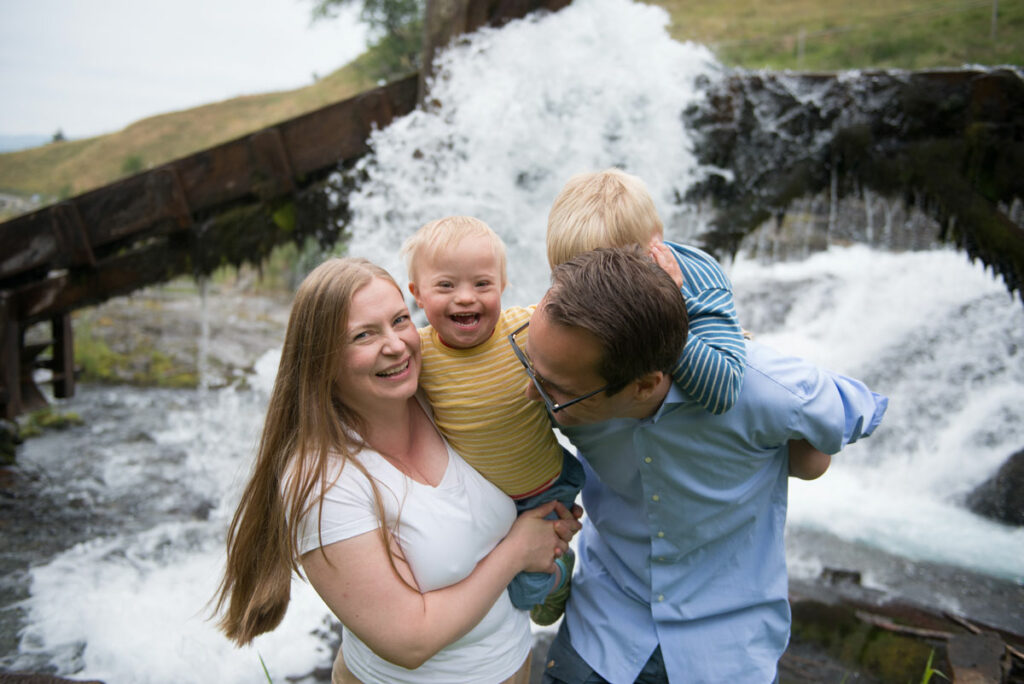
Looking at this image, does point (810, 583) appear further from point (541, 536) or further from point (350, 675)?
point (350, 675)

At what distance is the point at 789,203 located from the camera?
5633 millimetres

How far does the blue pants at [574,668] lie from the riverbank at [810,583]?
1.61m

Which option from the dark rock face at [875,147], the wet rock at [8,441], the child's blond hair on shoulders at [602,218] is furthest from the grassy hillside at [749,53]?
the child's blond hair on shoulders at [602,218]

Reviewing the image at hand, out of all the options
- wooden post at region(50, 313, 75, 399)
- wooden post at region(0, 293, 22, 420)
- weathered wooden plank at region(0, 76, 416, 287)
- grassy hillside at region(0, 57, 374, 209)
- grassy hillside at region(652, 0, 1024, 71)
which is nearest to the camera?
weathered wooden plank at region(0, 76, 416, 287)

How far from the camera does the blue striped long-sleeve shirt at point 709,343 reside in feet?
5.12

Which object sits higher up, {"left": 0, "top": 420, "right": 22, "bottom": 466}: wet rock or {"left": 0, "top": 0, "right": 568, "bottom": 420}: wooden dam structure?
{"left": 0, "top": 0, "right": 568, "bottom": 420}: wooden dam structure

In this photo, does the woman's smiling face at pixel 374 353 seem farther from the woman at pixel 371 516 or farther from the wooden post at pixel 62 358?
the wooden post at pixel 62 358

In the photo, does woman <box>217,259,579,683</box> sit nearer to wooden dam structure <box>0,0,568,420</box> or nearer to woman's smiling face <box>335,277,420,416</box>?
woman's smiling face <box>335,277,420,416</box>

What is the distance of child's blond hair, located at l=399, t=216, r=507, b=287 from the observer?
6.47 feet

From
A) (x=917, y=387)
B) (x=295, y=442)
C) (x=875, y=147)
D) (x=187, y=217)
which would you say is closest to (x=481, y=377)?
(x=295, y=442)

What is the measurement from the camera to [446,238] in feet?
6.47

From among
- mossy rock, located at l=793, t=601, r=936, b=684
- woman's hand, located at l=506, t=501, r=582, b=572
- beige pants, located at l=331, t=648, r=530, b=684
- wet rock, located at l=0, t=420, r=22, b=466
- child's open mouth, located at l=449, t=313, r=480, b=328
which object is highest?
child's open mouth, located at l=449, t=313, r=480, b=328

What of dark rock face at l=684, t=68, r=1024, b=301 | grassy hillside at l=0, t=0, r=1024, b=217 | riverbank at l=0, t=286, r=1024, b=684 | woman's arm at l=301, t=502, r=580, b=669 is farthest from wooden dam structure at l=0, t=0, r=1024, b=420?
woman's arm at l=301, t=502, r=580, b=669

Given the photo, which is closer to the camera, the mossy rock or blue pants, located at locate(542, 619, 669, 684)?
blue pants, located at locate(542, 619, 669, 684)
